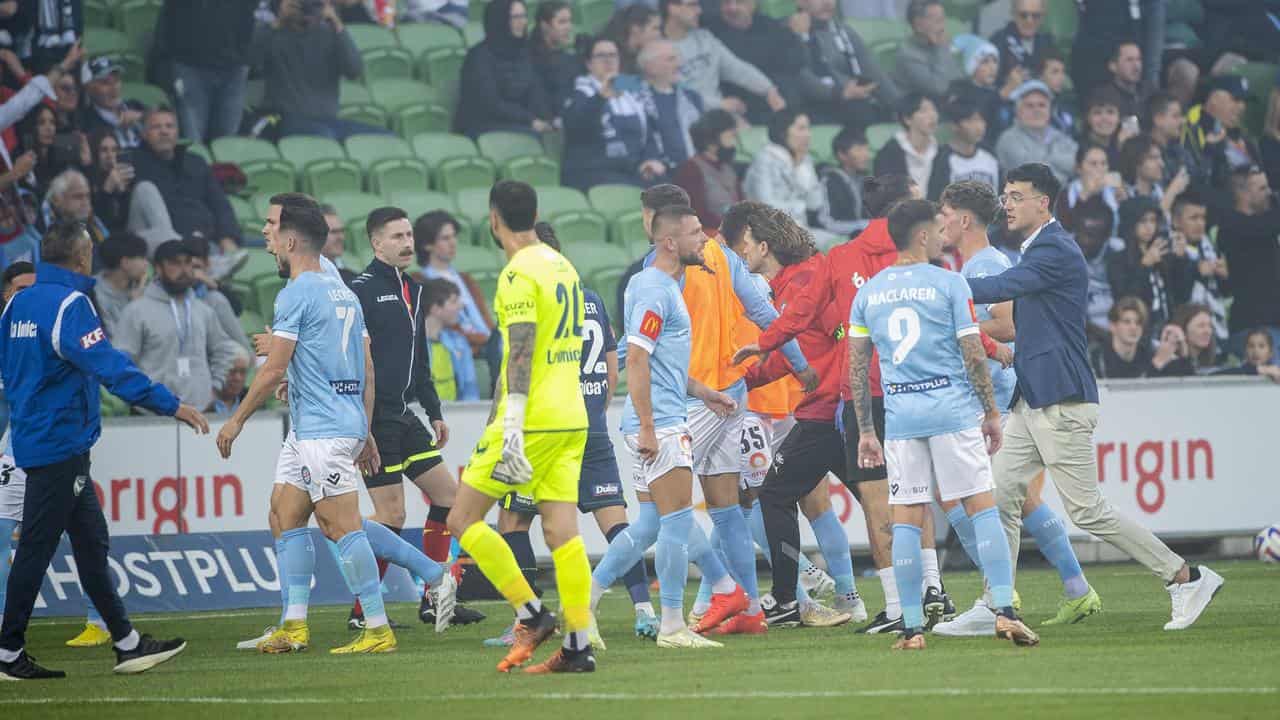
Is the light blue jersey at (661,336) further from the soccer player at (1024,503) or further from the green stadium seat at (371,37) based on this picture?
the green stadium seat at (371,37)

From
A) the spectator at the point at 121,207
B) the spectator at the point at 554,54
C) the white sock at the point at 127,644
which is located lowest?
the white sock at the point at 127,644

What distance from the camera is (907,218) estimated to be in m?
8.54

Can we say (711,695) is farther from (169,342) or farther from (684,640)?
(169,342)

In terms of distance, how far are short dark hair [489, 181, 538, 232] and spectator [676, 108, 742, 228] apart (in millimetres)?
8881

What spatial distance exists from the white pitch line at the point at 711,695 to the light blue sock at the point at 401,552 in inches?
106

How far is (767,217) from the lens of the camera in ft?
33.9

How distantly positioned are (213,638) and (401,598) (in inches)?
90.7

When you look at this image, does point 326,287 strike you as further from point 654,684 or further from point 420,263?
point 420,263

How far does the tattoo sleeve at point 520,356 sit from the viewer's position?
7.64 meters

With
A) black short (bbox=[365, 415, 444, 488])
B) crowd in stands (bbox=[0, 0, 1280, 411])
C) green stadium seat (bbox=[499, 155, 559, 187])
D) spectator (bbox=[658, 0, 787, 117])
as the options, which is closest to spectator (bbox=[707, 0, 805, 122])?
crowd in stands (bbox=[0, 0, 1280, 411])

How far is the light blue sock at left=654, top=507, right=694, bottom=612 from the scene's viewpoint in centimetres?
895

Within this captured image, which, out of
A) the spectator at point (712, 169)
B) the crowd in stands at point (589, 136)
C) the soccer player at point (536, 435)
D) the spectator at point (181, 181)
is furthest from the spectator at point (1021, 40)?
the soccer player at point (536, 435)

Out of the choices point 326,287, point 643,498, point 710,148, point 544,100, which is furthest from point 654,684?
point 544,100

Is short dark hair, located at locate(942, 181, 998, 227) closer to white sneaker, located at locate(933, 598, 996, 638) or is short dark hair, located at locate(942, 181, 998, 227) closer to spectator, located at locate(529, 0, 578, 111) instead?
white sneaker, located at locate(933, 598, 996, 638)
